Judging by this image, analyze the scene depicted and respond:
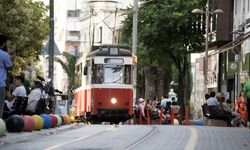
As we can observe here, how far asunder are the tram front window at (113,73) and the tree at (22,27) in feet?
18.2

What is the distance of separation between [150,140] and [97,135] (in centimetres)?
232

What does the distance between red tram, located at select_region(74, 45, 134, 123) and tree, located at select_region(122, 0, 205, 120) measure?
46.1 feet

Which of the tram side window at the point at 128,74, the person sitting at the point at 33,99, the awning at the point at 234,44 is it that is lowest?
the person sitting at the point at 33,99

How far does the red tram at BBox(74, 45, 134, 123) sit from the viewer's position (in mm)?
39500

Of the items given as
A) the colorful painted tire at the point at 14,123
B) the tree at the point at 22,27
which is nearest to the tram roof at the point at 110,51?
the tree at the point at 22,27

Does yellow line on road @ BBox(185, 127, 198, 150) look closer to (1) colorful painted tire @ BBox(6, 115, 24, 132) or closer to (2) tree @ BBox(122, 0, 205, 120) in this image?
(1) colorful painted tire @ BBox(6, 115, 24, 132)

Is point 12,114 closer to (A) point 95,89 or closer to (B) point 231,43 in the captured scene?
(A) point 95,89

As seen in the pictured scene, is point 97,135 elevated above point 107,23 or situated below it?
below

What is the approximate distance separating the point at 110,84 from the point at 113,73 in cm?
53

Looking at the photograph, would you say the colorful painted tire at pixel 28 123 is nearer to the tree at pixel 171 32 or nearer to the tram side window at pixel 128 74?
the tram side window at pixel 128 74

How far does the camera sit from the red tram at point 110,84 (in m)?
39.5

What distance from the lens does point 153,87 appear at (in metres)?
64.1

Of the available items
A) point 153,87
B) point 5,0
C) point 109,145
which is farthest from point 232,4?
point 109,145

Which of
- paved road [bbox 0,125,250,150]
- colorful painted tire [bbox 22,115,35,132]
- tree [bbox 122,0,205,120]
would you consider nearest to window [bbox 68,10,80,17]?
tree [bbox 122,0,205,120]
